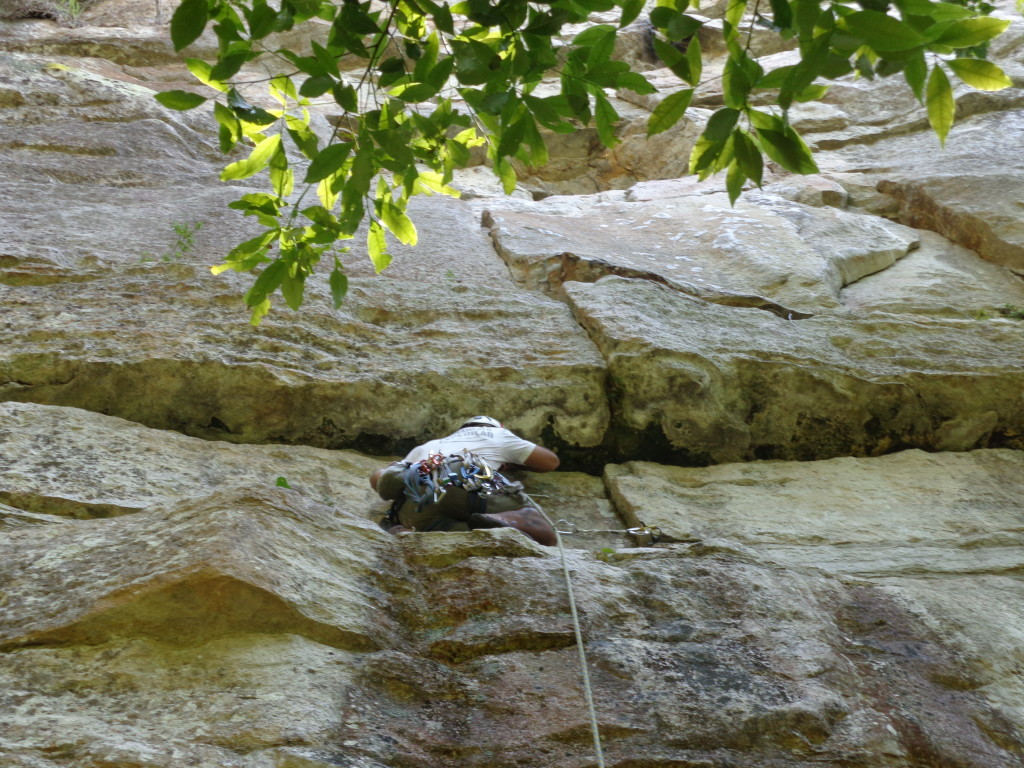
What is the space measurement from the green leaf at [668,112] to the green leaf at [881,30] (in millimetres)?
517

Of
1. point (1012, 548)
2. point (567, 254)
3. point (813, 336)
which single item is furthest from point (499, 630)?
point (567, 254)

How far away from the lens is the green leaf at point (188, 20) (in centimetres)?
270

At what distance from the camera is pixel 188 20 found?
2701mm

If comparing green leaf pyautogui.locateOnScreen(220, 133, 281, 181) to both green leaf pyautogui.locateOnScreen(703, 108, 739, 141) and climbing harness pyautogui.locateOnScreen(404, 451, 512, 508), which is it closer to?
green leaf pyautogui.locateOnScreen(703, 108, 739, 141)

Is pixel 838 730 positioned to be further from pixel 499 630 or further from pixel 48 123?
pixel 48 123

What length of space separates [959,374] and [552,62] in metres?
4.51

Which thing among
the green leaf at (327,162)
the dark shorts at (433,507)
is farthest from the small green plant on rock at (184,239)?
the green leaf at (327,162)

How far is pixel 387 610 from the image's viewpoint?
366 cm

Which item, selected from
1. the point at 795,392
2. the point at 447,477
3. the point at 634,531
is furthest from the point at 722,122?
the point at 795,392

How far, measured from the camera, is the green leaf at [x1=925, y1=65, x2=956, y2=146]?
2.65 meters

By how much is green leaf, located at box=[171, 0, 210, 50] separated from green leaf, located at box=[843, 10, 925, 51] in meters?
1.70

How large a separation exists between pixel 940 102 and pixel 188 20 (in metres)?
2.05

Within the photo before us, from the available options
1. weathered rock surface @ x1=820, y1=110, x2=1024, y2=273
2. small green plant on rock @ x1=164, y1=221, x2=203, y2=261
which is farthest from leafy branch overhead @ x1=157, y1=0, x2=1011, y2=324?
weathered rock surface @ x1=820, y1=110, x2=1024, y2=273

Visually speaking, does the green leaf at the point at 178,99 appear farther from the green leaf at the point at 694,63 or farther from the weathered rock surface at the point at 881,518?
the weathered rock surface at the point at 881,518
